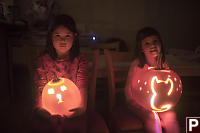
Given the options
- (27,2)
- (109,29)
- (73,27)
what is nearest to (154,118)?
(73,27)

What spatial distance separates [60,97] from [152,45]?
732 millimetres

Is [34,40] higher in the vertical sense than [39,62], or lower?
higher

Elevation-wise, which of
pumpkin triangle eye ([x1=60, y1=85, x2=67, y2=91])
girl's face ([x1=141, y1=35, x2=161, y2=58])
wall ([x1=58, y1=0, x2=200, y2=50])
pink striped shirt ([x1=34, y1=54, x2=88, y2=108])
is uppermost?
wall ([x1=58, y1=0, x2=200, y2=50])

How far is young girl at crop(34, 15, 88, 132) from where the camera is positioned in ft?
3.54

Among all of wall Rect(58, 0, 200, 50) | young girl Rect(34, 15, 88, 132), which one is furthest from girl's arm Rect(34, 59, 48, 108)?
wall Rect(58, 0, 200, 50)

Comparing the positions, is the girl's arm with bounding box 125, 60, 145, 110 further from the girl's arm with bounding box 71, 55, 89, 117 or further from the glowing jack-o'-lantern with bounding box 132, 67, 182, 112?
the girl's arm with bounding box 71, 55, 89, 117

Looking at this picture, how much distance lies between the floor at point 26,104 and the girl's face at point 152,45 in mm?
668

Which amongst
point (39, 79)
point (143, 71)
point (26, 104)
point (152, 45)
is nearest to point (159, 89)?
point (143, 71)

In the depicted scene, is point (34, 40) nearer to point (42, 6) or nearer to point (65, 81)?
point (42, 6)

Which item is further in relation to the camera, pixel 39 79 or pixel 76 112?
pixel 39 79

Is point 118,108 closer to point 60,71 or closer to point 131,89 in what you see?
point 131,89

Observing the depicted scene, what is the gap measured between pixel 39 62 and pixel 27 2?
6.89 feet

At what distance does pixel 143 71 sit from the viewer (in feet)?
3.82

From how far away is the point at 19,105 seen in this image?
2254 mm
